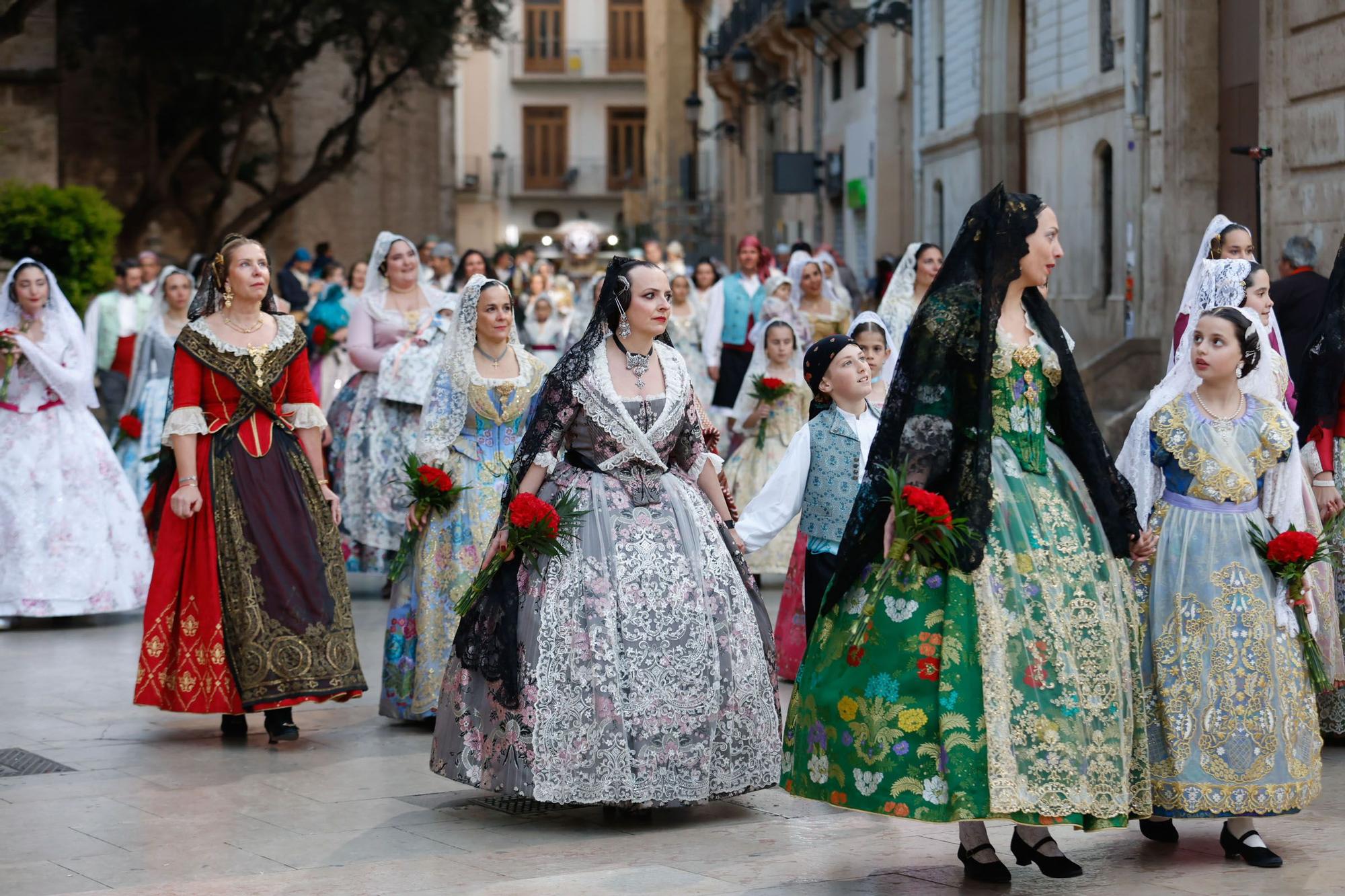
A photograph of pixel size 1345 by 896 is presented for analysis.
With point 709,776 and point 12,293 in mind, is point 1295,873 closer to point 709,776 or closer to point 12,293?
point 709,776

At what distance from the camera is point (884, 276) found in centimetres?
2078

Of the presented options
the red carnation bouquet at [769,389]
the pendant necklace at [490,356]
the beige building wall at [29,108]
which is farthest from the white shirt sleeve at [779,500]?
the beige building wall at [29,108]

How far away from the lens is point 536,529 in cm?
663

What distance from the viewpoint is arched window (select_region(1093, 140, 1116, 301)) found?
20609mm

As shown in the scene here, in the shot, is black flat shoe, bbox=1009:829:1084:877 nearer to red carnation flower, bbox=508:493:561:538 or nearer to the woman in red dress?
red carnation flower, bbox=508:493:561:538

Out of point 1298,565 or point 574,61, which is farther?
point 574,61

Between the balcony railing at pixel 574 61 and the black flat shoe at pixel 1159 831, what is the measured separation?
2495 inches

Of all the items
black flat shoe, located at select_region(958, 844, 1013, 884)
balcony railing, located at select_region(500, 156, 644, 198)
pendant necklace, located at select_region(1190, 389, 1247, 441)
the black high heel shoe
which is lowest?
black flat shoe, located at select_region(958, 844, 1013, 884)

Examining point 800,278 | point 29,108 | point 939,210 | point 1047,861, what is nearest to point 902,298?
point 800,278

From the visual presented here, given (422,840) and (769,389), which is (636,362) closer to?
(422,840)

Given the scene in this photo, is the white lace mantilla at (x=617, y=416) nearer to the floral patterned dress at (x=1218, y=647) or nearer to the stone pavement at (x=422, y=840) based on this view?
the stone pavement at (x=422, y=840)

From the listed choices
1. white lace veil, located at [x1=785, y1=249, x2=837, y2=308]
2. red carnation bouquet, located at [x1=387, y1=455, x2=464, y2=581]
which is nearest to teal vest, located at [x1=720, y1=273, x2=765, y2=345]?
white lace veil, located at [x1=785, y1=249, x2=837, y2=308]

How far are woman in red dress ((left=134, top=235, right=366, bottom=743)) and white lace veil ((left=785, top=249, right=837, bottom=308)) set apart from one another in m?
6.18

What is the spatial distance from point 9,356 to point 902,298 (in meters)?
5.14
